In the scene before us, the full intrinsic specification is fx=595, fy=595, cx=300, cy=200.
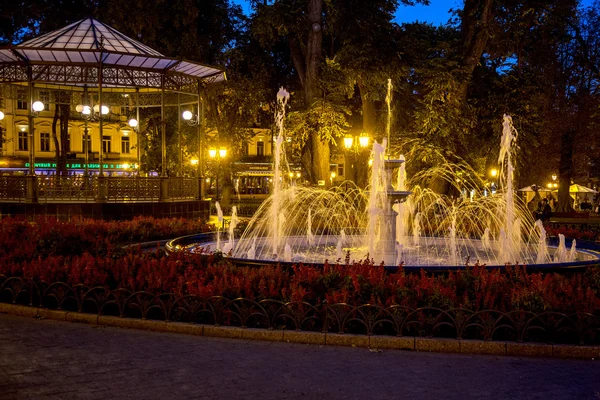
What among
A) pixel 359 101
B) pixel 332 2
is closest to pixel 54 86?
pixel 332 2

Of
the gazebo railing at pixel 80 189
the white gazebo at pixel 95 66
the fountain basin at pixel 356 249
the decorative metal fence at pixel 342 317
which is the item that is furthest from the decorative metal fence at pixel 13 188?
the decorative metal fence at pixel 342 317

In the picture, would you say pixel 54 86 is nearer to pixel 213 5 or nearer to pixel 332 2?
pixel 213 5

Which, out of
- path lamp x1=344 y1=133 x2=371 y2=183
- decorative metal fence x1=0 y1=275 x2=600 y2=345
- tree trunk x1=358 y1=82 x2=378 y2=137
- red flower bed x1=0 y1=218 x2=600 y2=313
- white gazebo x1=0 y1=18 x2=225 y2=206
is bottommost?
decorative metal fence x1=0 y1=275 x2=600 y2=345

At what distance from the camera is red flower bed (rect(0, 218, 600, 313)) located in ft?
24.8

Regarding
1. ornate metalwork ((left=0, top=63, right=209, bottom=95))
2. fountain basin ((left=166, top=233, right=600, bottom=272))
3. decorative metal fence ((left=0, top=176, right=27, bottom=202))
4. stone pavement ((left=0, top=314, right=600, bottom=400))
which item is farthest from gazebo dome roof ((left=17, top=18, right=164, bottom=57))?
stone pavement ((left=0, top=314, right=600, bottom=400))

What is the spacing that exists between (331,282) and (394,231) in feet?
13.8

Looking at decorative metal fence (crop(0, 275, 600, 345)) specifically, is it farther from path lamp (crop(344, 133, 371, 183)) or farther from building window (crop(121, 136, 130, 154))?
building window (crop(121, 136, 130, 154))

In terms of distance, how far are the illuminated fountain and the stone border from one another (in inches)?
90.9

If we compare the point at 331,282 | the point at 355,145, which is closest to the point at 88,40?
the point at 355,145

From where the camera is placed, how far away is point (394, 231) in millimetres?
12289

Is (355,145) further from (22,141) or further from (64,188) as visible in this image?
(22,141)

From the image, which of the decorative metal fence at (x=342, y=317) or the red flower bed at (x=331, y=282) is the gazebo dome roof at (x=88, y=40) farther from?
the decorative metal fence at (x=342, y=317)

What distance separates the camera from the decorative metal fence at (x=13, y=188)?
1984 cm

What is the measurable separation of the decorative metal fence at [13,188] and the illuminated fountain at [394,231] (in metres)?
7.79
